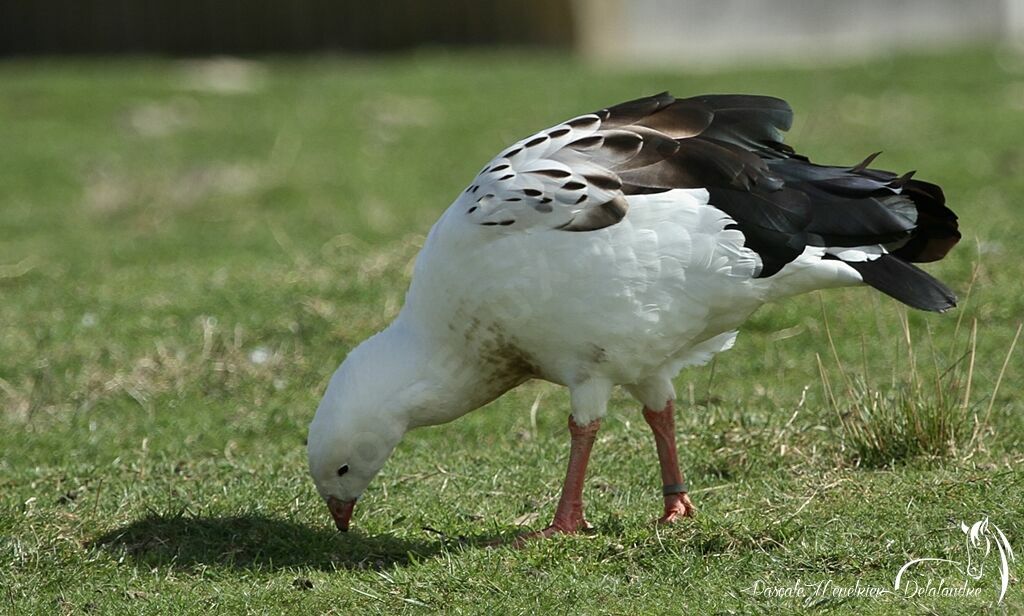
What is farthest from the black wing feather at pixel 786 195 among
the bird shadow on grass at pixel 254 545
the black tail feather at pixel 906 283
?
the bird shadow on grass at pixel 254 545

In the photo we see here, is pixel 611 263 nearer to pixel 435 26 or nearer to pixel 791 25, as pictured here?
pixel 435 26

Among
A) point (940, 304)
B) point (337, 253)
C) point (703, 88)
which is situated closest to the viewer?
point (940, 304)

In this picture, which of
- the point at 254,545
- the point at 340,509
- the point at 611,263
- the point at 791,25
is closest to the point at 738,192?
the point at 611,263

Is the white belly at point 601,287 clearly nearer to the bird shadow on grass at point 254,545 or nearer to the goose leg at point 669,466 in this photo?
the goose leg at point 669,466

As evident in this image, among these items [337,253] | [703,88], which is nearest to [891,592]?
[337,253]

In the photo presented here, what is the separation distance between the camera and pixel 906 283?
17.0 ft

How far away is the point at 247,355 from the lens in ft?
26.6

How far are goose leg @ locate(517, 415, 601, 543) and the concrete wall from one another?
50.7ft

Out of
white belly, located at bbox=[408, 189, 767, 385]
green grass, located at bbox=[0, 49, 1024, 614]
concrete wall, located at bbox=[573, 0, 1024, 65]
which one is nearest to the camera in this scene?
green grass, located at bbox=[0, 49, 1024, 614]

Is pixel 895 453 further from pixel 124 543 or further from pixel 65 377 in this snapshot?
pixel 65 377

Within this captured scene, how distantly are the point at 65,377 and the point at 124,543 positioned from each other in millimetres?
2691

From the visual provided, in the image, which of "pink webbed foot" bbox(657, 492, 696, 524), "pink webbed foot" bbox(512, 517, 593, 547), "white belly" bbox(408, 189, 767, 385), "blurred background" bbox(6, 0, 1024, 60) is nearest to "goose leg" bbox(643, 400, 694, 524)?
"pink webbed foot" bbox(657, 492, 696, 524)

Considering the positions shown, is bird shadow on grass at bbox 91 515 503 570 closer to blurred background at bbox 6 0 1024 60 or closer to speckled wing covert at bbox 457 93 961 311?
speckled wing covert at bbox 457 93 961 311

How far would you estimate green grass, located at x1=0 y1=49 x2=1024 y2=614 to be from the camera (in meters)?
5.01
